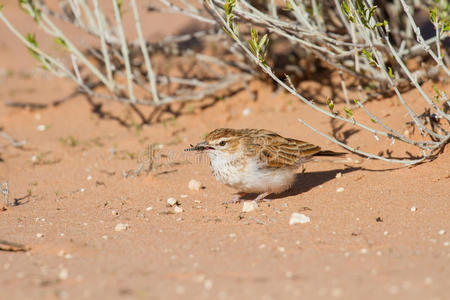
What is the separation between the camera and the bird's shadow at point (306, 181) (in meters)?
6.11

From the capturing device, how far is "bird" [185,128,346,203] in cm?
562

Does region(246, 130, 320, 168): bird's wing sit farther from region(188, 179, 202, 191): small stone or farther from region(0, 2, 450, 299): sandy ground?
region(188, 179, 202, 191): small stone

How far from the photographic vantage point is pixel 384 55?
7484mm

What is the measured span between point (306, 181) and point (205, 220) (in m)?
1.57

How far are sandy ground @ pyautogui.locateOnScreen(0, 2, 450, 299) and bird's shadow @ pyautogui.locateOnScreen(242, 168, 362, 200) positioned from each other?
0.10 feet

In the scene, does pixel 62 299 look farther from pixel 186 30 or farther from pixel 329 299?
pixel 186 30

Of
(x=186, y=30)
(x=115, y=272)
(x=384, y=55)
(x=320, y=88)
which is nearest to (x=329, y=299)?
(x=115, y=272)

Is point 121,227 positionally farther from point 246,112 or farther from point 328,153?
point 246,112

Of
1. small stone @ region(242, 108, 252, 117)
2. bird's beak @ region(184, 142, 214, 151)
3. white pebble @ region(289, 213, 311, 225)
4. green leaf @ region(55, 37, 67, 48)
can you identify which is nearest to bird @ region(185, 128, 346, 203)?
bird's beak @ region(184, 142, 214, 151)

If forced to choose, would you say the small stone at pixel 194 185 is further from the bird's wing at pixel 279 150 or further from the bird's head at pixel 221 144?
the bird's wing at pixel 279 150

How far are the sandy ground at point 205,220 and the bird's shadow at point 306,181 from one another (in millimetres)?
30

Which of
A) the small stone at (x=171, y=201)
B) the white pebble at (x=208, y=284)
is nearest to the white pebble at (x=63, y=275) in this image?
the white pebble at (x=208, y=284)

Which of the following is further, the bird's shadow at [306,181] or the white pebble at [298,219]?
the bird's shadow at [306,181]

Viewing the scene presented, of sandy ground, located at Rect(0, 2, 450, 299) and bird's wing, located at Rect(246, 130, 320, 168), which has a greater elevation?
bird's wing, located at Rect(246, 130, 320, 168)
